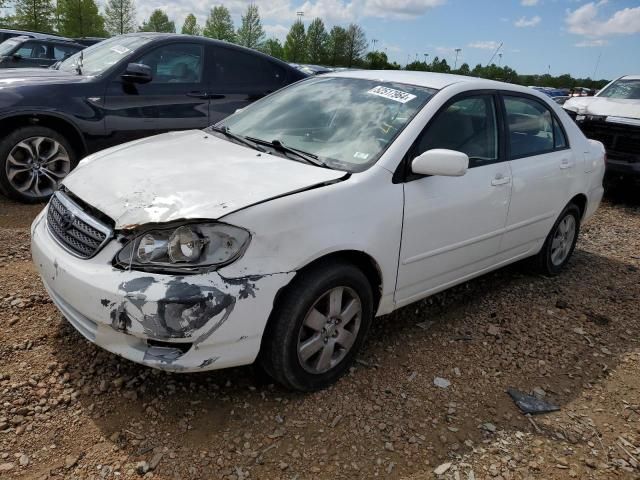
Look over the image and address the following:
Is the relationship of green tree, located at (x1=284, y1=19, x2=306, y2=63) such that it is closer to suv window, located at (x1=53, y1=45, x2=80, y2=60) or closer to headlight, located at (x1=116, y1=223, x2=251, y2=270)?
suv window, located at (x1=53, y1=45, x2=80, y2=60)

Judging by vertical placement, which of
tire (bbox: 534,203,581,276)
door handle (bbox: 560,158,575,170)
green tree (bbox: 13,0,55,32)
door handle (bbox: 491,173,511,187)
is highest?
green tree (bbox: 13,0,55,32)

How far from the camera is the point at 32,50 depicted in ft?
33.1

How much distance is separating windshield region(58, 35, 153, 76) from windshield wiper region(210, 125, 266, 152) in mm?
2361

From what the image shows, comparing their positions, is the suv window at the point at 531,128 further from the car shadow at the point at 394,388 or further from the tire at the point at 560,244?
the car shadow at the point at 394,388

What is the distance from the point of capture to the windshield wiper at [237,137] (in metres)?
3.23

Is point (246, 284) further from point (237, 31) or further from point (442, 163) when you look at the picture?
point (237, 31)

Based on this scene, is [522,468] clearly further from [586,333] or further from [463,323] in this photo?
[586,333]

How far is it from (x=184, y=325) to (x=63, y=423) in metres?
0.78

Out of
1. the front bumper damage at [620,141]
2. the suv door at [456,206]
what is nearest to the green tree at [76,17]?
the front bumper damage at [620,141]

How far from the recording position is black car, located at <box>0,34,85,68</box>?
9.05m

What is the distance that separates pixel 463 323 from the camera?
376 cm

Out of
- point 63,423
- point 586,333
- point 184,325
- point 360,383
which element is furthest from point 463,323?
point 63,423

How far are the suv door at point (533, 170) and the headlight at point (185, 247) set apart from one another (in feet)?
7.35

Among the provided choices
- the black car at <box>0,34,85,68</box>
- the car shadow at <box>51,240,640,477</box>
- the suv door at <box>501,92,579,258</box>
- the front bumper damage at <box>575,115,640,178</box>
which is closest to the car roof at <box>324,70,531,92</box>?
the suv door at <box>501,92,579,258</box>
